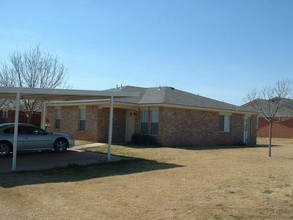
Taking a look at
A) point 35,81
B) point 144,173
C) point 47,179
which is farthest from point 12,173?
point 35,81

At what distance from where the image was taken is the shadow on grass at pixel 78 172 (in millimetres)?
11961

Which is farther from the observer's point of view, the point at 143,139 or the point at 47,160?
the point at 143,139

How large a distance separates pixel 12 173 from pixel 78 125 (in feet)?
47.1

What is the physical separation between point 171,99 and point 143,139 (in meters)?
3.12

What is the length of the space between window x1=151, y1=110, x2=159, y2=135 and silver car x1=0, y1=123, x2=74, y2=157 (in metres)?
7.19

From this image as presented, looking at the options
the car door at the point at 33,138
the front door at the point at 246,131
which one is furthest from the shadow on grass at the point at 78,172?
the front door at the point at 246,131

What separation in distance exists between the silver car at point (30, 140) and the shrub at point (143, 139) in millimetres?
6570

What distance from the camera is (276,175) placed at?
44.7 feet

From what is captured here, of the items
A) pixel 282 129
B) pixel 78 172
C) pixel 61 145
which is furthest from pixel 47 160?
pixel 282 129

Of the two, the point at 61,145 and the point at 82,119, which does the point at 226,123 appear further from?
the point at 61,145

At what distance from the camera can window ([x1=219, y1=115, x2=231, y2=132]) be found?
2953 centimetres

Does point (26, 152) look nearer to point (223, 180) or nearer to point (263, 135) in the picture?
point (223, 180)

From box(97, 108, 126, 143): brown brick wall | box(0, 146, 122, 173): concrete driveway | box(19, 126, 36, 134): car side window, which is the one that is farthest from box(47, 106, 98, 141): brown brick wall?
box(19, 126, 36, 134): car side window

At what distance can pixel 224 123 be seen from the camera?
29.9 m
